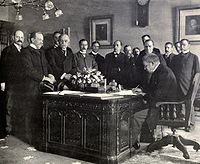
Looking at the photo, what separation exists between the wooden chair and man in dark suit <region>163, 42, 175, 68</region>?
9.0 inches

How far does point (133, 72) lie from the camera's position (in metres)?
2.46

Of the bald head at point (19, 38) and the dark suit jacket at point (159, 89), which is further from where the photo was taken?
the bald head at point (19, 38)

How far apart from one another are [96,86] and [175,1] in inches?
36.5

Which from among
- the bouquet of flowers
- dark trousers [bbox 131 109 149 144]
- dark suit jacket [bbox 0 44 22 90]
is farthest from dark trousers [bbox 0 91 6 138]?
dark trousers [bbox 131 109 149 144]

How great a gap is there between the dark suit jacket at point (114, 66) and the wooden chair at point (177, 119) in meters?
0.43

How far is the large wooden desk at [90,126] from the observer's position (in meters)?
2.32

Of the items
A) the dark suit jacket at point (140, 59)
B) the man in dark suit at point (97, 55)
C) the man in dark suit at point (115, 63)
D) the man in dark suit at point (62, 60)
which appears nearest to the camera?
the dark suit jacket at point (140, 59)

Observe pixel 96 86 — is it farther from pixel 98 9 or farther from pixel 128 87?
pixel 98 9

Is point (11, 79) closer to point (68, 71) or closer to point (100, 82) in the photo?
point (68, 71)

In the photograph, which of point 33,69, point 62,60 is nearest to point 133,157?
point 62,60

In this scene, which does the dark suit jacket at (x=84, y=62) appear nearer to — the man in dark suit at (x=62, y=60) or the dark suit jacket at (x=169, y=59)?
the man in dark suit at (x=62, y=60)

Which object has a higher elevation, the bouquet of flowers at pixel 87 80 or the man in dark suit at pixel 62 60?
the man in dark suit at pixel 62 60

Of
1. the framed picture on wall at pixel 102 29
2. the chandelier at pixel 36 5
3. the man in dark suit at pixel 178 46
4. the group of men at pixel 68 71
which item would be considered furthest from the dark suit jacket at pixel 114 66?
the chandelier at pixel 36 5

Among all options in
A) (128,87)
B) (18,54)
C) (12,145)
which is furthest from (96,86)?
(12,145)
